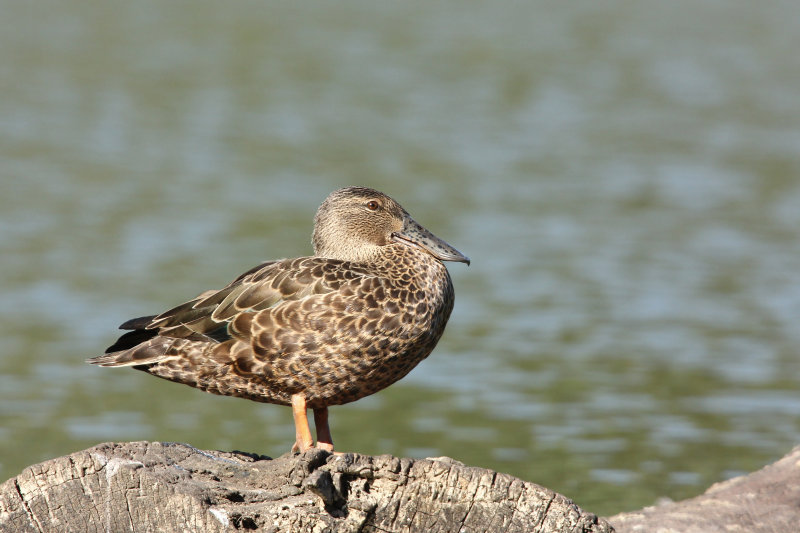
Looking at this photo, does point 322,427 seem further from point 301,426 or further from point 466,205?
point 466,205

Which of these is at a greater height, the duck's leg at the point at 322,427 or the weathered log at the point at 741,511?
the duck's leg at the point at 322,427

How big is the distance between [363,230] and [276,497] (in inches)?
84.7

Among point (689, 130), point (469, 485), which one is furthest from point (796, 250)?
point (469, 485)

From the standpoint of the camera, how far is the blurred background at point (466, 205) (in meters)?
9.75

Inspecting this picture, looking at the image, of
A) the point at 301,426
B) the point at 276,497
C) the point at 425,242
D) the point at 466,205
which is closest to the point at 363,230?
the point at 425,242

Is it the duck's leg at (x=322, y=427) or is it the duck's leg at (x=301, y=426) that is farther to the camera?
the duck's leg at (x=322, y=427)

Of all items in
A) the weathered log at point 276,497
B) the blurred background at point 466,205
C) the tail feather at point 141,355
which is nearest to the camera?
the weathered log at point 276,497

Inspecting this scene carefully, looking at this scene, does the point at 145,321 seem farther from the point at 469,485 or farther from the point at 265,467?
the point at 469,485

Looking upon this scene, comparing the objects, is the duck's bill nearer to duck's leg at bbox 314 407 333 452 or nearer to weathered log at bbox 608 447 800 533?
duck's leg at bbox 314 407 333 452

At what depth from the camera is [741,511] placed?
19.0 ft

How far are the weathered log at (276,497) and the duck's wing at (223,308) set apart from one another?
1.09 metres

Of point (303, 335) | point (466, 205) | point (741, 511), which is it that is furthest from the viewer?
point (466, 205)

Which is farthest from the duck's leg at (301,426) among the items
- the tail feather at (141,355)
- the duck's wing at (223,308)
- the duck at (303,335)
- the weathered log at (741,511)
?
the weathered log at (741,511)

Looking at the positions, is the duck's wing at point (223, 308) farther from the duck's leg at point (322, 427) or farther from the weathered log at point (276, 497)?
the weathered log at point (276, 497)
